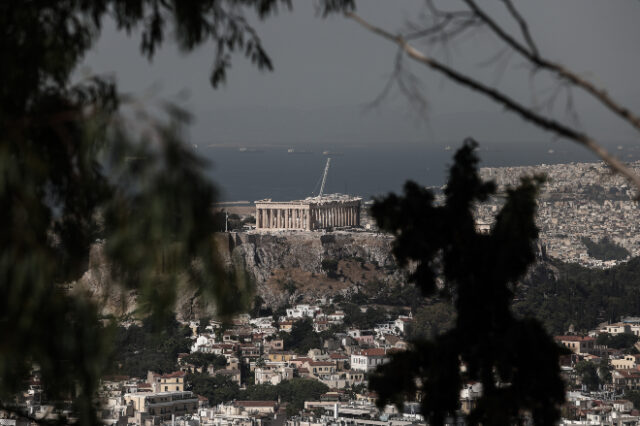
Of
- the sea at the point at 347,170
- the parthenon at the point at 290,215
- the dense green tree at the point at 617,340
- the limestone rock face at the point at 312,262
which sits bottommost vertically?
the dense green tree at the point at 617,340

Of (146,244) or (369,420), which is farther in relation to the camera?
(369,420)

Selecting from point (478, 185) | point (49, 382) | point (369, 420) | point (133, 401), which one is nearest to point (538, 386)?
point (478, 185)

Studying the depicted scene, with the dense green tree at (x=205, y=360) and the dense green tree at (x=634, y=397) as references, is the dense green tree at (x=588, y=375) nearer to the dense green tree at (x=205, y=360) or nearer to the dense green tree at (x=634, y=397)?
the dense green tree at (x=634, y=397)

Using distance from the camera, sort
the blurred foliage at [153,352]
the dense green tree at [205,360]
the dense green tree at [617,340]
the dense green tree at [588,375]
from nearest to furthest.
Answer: the dense green tree at [588,375], the blurred foliage at [153,352], the dense green tree at [205,360], the dense green tree at [617,340]

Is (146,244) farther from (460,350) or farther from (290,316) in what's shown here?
(290,316)

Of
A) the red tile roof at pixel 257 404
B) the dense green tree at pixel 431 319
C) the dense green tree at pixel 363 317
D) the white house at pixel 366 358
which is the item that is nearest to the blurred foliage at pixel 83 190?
the red tile roof at pixel 257 404

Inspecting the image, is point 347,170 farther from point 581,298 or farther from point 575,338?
point 575,338

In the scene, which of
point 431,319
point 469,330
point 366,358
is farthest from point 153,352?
point 469,330
